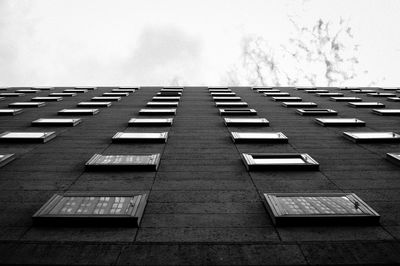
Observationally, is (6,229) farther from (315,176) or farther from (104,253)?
(315,176)

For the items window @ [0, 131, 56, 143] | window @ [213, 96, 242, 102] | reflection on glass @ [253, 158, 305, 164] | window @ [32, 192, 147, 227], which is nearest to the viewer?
window @ [32, 192, 147, 227]

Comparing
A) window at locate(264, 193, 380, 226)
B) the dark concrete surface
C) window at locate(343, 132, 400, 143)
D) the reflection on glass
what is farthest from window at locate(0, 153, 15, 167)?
window at locate(343, 132, 400, 143)

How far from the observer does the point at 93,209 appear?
31.7ft

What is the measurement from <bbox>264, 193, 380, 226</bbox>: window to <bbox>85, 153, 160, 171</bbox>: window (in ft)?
16.6

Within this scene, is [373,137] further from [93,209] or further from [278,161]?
[93,209]

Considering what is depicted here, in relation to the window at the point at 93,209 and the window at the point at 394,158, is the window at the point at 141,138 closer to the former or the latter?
the window at the point at 93,209

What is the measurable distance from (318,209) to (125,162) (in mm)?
7623

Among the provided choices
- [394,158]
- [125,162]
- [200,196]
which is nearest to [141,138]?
[125,162]

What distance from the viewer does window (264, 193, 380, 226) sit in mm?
9000

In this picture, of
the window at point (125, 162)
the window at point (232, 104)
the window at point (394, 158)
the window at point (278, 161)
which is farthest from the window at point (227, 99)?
the window at point (125, 162)

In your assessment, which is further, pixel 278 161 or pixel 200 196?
pixel 278 161

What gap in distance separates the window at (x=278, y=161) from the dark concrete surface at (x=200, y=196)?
1.05 feet

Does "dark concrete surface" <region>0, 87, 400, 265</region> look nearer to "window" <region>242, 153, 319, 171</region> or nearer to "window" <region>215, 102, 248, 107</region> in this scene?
"window" <region>242, 153, 319, 171</region>

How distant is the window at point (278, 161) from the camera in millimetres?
13547
